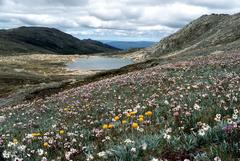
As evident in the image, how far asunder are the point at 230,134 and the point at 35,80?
127m

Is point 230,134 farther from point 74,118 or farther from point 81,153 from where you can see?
point 74,118

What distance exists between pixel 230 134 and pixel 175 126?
A: 2689 millimetres

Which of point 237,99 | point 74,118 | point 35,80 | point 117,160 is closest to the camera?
point 117,160

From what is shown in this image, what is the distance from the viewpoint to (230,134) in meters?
6.72

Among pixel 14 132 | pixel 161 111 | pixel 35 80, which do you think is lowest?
pixel 35 80

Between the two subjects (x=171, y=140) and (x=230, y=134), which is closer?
(x=230, y=134)

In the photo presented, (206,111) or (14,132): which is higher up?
(206,111)

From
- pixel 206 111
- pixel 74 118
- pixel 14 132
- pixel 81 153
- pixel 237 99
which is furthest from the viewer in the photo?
pixel 74 118

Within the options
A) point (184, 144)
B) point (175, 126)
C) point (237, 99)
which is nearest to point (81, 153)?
point (175, 126)

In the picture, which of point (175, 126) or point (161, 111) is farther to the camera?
point (161, 111)

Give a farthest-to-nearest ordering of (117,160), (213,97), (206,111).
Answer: (213,97) → (206,111) → (117,160)

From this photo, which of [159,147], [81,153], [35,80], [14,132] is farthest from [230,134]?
[35,80]

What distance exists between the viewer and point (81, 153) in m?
8.84

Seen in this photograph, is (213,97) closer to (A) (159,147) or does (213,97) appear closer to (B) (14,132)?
(A) (159,147)
